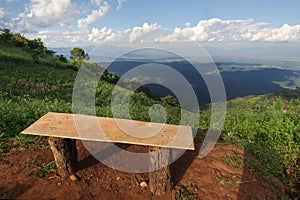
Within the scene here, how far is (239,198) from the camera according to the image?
282 cm

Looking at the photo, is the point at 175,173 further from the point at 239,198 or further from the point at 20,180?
the point at 20,180

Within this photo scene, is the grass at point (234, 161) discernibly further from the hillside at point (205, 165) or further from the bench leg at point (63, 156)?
the bench leg at point (63, 156)

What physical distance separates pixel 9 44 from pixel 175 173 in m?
23.1

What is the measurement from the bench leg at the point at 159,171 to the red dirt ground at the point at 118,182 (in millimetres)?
96

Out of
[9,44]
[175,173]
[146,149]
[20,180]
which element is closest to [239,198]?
[175,173]

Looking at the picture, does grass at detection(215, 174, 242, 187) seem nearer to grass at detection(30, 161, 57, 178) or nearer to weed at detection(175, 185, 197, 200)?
weed at detection(175, 185, 197, 200)

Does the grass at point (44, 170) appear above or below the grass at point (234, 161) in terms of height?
above

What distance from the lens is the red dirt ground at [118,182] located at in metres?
2.63

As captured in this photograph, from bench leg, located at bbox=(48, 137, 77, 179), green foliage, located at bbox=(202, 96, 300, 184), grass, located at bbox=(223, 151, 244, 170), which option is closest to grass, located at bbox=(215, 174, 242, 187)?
grass, located at bbox=(223, 151, 244, 170)

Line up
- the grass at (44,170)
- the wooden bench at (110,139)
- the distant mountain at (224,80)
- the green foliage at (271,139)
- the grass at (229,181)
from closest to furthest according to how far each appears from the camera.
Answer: the wooden bench at (110,139), the grass at (44,170), the grass at (229,181), the green foliage at (271,139), the distant mountain at (224,80)

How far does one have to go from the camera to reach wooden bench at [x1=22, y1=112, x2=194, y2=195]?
263 cm

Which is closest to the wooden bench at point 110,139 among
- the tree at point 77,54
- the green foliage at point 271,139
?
the green foliage at point 271,139

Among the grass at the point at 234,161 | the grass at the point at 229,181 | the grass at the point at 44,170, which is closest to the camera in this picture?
the grass at the point at 44,170

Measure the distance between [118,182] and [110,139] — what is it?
2.20 feet
